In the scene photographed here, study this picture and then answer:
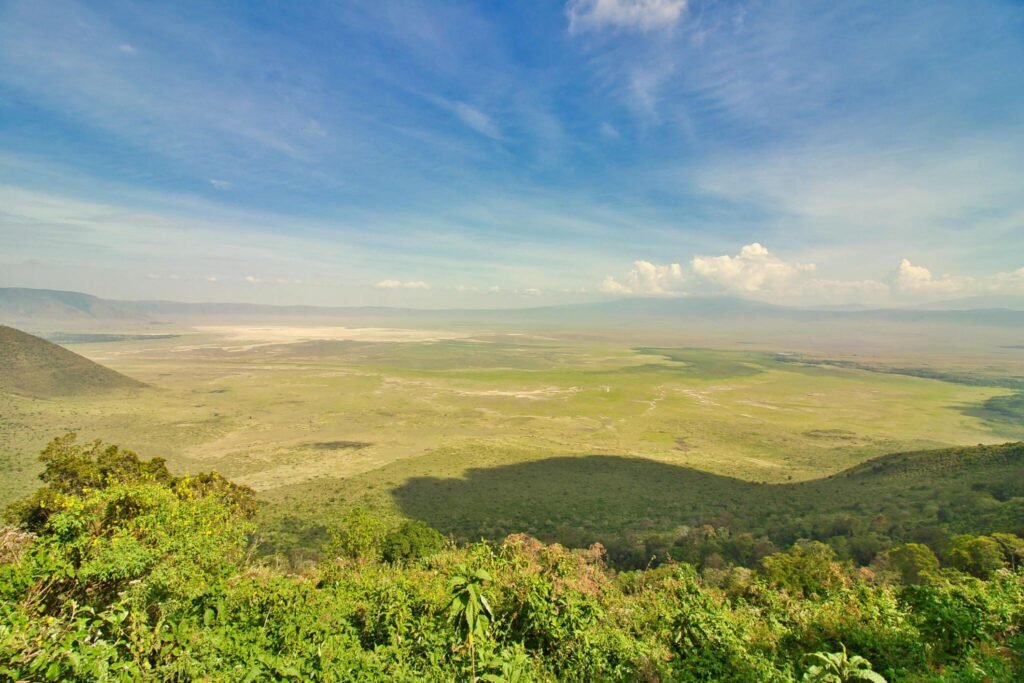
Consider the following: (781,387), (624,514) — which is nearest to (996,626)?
(624,514)

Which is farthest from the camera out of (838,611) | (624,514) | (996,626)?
(624,514)

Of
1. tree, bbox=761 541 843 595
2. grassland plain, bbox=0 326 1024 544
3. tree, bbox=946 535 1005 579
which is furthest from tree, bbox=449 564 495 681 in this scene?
grassland plain, bbox=0 326 1024 544

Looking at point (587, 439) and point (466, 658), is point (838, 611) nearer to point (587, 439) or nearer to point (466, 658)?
point (466, 658)

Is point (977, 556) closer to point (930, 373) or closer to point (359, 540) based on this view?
point (359, 540)

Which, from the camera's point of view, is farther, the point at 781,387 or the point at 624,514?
the point at 781,387

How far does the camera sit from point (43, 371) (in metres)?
65.8

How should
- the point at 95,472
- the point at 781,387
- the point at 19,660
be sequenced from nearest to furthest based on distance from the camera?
the point at 19,660, the point at 95,472, the point at 781,387

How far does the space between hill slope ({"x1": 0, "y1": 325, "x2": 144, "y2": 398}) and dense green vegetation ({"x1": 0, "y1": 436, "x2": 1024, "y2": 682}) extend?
2935 inches

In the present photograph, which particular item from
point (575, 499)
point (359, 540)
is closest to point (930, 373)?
point (575, 499)

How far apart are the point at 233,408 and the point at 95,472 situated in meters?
50.5

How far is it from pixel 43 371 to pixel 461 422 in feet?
213

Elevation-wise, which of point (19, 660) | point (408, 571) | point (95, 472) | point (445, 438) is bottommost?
point (445, 438)

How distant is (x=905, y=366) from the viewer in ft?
459

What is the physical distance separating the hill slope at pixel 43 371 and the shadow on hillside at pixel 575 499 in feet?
214
